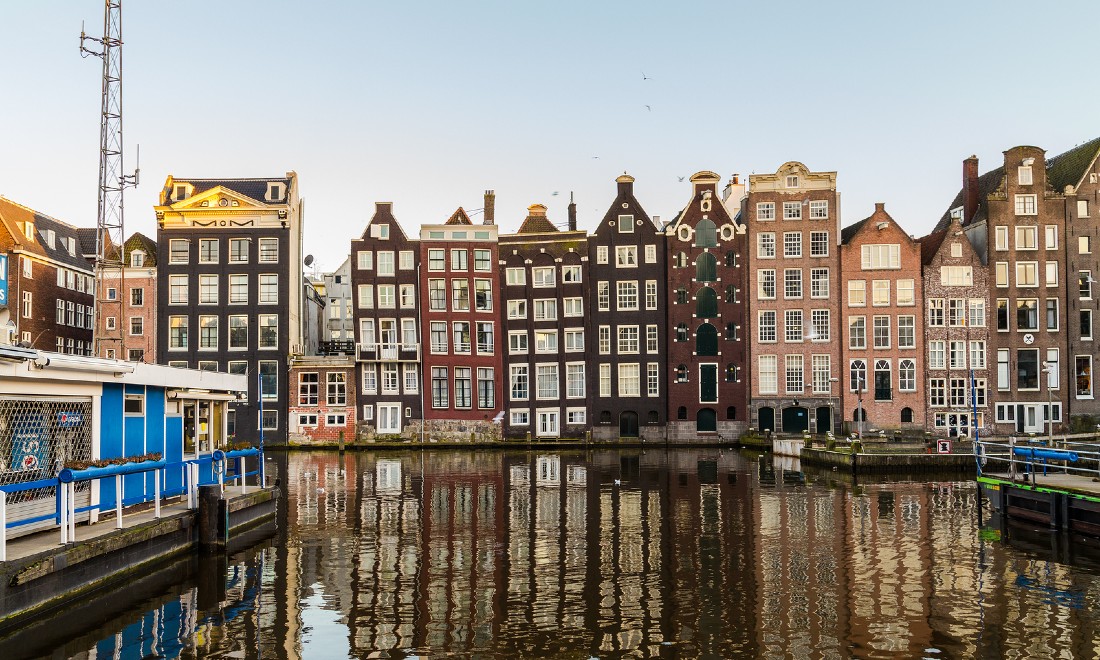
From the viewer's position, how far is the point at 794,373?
78.0 meters

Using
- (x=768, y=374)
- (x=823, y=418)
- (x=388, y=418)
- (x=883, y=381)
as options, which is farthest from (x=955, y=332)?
(x=388, y=418)

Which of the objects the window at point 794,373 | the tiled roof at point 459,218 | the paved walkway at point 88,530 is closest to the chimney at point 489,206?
the tiled roof at point 459,218

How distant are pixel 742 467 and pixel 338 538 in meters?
32.6

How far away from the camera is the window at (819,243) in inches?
3074

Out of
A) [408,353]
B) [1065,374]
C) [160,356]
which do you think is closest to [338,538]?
[408,353]

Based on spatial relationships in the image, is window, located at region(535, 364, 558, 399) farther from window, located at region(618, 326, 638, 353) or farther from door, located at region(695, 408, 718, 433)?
door, located at region(695, 408, 718, 433)

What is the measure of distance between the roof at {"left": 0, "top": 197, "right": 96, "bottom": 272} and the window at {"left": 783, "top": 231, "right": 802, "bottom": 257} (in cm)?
6234

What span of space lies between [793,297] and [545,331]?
21185 mm

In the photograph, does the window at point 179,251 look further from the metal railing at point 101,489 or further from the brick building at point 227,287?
Answer: the metal railing at point 101,489

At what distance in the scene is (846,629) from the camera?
20.0 metres

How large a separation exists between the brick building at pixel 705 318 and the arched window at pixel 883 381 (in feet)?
34.8

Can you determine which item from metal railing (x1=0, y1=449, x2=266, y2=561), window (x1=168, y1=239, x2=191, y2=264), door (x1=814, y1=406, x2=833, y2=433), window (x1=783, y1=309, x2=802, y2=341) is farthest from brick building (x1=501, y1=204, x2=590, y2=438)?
metal railing (x1=0, y1=449, x2=266, y2=561)

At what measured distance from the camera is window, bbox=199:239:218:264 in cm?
7862

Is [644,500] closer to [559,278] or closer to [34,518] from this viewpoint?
[34,518]
